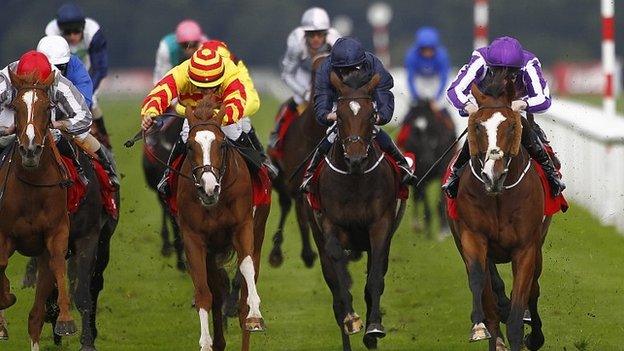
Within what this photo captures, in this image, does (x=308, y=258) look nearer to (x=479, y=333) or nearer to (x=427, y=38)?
(x=479, y=333)

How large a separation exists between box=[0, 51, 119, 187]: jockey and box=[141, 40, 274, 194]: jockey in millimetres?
400

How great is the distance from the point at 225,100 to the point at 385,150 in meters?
1.35

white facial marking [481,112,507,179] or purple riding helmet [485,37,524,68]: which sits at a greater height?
purple riding helmet [485,37,524,68]

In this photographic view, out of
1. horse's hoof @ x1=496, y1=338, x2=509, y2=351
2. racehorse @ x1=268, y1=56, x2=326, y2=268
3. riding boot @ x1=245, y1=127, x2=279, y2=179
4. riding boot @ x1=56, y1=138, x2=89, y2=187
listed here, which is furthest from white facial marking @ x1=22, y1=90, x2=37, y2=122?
racehorse @ x1=268, y1=56, x2=326, y2=268

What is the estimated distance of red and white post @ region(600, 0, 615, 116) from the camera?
16.0 meters

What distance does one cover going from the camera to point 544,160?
9859 mm

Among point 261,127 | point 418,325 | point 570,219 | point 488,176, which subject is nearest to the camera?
point 488,176

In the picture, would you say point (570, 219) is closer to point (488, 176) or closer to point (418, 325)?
point (418, 325)

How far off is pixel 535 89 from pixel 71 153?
9.86 feet

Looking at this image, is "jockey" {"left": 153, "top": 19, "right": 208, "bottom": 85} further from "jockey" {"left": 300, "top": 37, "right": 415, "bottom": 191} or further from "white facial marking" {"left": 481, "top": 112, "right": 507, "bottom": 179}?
"white facial marking" {"left": 481, "top": 112, "right": 507, "bottom": 179}

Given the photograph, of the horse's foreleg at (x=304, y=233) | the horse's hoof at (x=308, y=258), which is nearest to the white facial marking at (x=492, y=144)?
the horse's foreleg at (x=304, y=233)

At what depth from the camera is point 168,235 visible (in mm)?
15273

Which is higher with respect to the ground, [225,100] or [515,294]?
[225,100]

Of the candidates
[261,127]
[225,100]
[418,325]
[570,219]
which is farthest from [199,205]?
[261,127]
